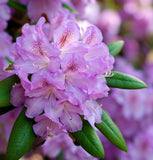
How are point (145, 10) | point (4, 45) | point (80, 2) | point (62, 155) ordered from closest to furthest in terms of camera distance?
point (4, 45) → point (80, 2) → point (62, 155) → point (145, 10)

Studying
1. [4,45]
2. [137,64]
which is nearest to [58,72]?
[4,45]

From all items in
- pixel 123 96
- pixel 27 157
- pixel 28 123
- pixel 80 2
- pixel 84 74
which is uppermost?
pixel 80 2

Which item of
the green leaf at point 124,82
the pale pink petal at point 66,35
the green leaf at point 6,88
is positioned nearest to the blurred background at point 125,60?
the green leaf at point 6,88

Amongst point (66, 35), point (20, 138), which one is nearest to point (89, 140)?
point (20, 138)

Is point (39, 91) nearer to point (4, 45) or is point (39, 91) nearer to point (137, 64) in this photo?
point (4, 45)

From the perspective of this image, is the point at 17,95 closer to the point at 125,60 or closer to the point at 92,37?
the point at 92,37

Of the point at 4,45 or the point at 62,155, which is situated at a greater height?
the point at 4,45
